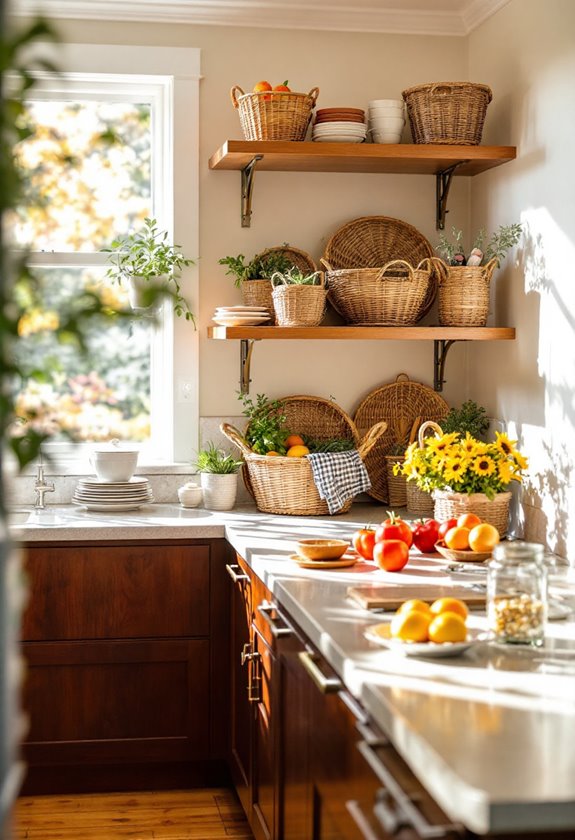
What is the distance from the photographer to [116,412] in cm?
417

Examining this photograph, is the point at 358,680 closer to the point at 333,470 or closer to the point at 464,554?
the point at 464,554

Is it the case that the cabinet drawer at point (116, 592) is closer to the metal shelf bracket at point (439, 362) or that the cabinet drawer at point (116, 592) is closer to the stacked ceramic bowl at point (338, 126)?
the metal shelf bracket at point (439, 362)

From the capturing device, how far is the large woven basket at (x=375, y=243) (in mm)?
4125

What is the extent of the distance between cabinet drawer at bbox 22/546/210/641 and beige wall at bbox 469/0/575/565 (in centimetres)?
108

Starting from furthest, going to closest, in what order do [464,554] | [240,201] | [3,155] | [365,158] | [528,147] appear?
1. [240,201]
2. [365,158]
3. [528,147]
4. [464,554]
5. [3,155]

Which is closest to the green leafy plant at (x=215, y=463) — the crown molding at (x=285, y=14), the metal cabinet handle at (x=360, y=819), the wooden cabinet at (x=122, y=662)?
the wooden cabinet at (x=122, y=662)

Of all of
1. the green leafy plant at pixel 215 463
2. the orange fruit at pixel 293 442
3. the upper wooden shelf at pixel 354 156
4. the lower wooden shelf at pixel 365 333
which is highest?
the upper wooden shelf at pixel 354 156

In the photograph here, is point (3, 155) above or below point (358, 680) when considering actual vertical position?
above

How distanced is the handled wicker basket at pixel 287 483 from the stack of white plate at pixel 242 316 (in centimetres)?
41

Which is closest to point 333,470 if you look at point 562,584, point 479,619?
point 562,584

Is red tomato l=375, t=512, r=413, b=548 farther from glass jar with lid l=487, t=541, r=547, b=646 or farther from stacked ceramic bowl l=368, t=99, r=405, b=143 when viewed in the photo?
stacked ceramic bowl l=368, t=99, r=405, b=143

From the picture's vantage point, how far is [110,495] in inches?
151

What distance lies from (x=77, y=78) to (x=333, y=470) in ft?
5.39

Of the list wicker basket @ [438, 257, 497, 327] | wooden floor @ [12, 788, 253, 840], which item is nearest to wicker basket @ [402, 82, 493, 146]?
wicker basket @ [438, 257, 497, 327]
